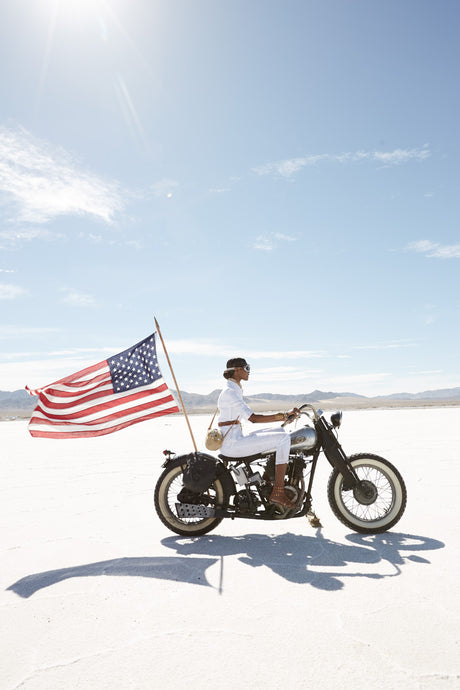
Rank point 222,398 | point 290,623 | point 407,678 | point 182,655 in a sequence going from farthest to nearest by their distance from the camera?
point 222,398 → point 290,623 → point 182,655 → point 407,678

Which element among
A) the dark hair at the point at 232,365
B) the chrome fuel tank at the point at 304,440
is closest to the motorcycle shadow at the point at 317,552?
the chrome fuel tank at the point at 304,440

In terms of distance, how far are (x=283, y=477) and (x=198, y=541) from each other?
50.0 inches

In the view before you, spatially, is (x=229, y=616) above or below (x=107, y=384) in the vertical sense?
below

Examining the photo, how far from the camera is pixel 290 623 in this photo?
3.38 meters

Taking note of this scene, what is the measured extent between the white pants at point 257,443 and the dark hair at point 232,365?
610mm

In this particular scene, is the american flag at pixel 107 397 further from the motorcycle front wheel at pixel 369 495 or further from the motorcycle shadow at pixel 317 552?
the motorcycle front wheel at pixel 369 495

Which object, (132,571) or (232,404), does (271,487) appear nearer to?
(232,404)

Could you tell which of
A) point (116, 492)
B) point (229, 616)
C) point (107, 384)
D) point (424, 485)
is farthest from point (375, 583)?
point (116, 492)

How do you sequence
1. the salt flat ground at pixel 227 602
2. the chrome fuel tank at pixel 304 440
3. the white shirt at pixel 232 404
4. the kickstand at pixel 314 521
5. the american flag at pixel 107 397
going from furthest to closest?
the american flag at pixel 107 397, the kickstand at pixel 314 521, the chrome fuel tank at pixel 304 440, the white shirt at pixel 232 404, the salt flat ground at pixel 227 602

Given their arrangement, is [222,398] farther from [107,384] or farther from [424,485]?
[424,485]

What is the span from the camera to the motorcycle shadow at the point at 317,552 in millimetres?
4352

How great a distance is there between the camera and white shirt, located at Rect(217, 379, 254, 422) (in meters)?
5.56

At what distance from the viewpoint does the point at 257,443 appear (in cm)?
554

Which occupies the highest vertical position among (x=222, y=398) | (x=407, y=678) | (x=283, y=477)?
(x=222, y=398)
